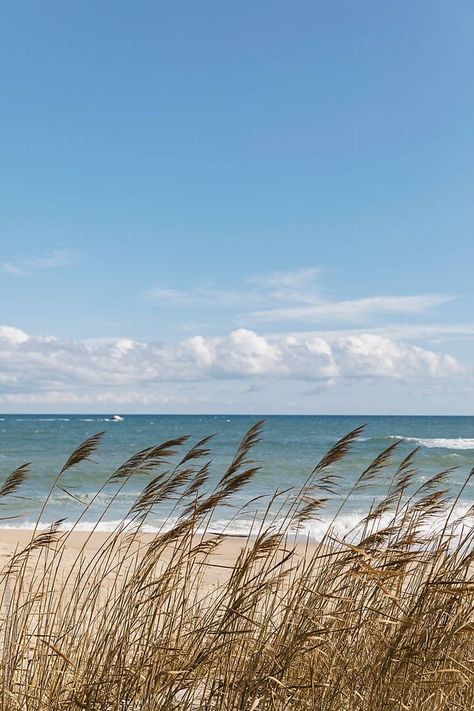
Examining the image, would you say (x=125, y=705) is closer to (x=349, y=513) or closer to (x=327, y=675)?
(x=327, y=675)

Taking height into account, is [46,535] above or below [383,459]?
below

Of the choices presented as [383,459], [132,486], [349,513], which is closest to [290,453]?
[132,486]

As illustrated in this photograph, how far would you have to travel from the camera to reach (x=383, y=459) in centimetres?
459

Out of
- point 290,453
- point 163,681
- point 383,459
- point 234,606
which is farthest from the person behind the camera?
point 290,453

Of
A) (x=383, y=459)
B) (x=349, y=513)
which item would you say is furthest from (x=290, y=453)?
(x=383, y=459)

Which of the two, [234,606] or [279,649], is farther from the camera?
[279,649]

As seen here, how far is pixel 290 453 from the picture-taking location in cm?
4372

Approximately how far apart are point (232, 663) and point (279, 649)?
349 mm

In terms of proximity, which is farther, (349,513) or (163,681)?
(349,513)

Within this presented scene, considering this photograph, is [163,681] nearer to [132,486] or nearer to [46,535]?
[46,535]

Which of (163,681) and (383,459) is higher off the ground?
(383,459)

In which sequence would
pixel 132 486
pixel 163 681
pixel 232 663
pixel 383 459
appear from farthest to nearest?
pixel 132 486 → pixel 383 459 → pixel 232 663 → pixel 163 681

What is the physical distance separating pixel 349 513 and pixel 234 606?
52.4ft

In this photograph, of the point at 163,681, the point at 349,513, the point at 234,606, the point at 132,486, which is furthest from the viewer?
the point at 132,486
